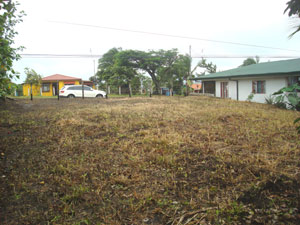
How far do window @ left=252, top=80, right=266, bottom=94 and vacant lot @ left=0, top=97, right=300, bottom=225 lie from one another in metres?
12.4

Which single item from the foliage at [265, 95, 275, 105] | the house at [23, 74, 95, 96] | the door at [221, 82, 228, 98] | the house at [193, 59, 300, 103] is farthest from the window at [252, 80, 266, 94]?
the house at [23, 74, 95, 96]

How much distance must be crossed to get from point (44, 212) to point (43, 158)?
1783mm

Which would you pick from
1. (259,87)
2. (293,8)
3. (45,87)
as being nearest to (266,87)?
(259,87)

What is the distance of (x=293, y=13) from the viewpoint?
185 cm

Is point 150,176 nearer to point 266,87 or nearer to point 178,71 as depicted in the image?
point 266,87

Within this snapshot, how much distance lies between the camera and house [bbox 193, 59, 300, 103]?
15.3 metres

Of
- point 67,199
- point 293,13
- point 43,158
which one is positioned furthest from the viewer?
point 43,158

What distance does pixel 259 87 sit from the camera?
698 inches

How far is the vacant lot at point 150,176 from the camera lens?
2662mm

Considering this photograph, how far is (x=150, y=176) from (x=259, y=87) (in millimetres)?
16667

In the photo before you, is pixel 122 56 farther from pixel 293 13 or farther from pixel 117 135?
pixel 293 13

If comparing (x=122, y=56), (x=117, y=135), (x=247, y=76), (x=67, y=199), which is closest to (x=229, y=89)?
(x=247, y=76)

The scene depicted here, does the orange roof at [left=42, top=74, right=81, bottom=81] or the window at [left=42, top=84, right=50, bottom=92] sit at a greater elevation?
the orange roof at [left=42, top=74, right=81, bottom=81]

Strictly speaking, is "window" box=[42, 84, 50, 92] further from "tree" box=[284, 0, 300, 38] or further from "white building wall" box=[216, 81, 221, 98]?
"tree" box=[284, 0, 300, 38]
